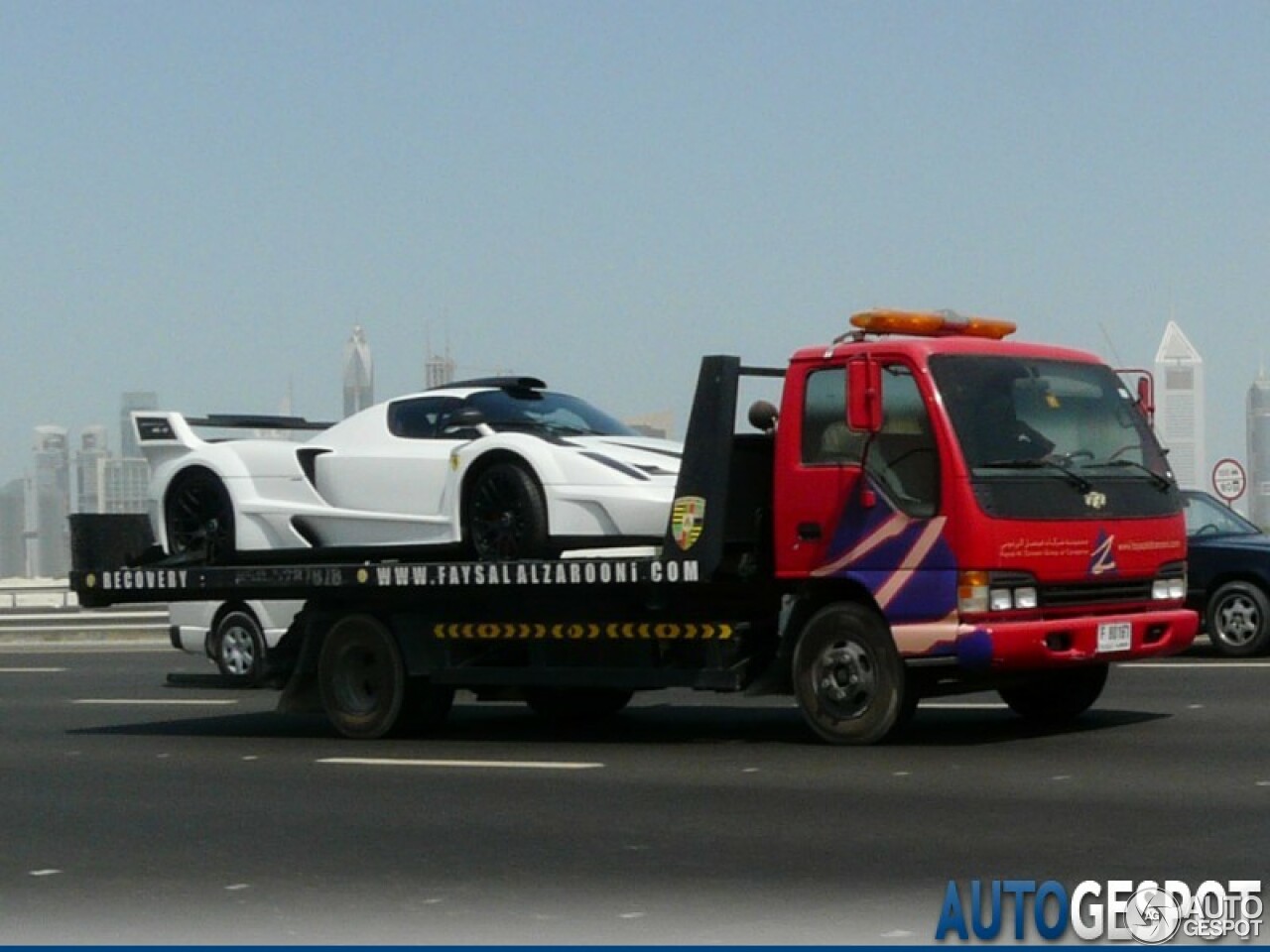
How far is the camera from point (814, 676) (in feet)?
43.2

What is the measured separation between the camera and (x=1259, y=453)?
34688 mm

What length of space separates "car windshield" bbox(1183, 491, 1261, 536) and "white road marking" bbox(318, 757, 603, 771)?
9598 millimetres

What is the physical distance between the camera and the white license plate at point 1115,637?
509 inches

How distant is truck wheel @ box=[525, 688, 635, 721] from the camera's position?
1611cm

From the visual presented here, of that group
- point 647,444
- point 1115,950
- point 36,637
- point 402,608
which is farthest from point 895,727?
point 36,637

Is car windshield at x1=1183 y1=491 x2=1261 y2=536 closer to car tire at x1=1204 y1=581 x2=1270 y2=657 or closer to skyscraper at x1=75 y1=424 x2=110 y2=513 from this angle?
car tire at x1=1204 y1=581 x2=1270 y2=657

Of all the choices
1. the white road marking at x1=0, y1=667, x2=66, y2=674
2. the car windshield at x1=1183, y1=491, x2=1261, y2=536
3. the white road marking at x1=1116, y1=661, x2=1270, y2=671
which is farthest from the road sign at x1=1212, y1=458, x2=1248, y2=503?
the white road marking at x1=0, y1=667, x2=66, y2=674

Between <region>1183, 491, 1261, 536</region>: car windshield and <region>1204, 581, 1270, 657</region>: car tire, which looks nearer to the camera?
<region>1204, 581, 1270, 657</region>: car tire

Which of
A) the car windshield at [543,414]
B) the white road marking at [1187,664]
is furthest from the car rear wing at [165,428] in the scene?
the white road marking at [1187,664]

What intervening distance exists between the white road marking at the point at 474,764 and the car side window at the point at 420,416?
211 centimetres

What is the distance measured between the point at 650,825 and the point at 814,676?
314 cm

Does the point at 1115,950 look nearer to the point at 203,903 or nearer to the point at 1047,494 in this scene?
the point at 203,903

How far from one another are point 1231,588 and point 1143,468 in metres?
7.47

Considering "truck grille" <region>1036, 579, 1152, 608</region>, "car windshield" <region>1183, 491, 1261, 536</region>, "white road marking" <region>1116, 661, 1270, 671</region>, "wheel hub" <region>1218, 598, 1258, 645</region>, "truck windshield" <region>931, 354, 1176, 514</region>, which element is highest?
"truck windshield" <region>931, 354, 1176, 514</region>
